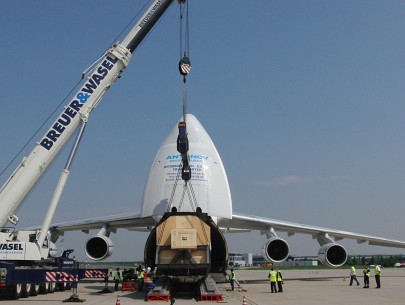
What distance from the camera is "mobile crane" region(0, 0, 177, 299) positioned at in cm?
1543

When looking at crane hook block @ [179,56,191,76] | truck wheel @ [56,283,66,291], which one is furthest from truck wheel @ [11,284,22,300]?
crane hook block @ [179,56,191,76]

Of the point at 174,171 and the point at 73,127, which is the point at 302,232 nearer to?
the point at 174,171

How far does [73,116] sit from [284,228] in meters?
13.1

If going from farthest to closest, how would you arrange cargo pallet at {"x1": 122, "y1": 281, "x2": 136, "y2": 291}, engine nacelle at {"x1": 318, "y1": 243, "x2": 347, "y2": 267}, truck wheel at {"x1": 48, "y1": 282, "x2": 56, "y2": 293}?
engine nacelle at {"x1": 318, "y1": 243, "x2": 347, "y2": 267}
cargo pallet at {"x1": 122, "y1": 281, "x2": 136, "y2": 291}
truck wheel at {"x1": 48, "y1": 282, "x2": 56, "y2": 293}

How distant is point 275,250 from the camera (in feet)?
72.9

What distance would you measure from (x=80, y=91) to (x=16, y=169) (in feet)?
10.7

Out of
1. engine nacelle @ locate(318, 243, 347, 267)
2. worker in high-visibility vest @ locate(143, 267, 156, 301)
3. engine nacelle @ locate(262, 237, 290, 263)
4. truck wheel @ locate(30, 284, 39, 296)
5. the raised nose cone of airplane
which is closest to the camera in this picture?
truck wheel @ locate(30, 284, 39, 296)

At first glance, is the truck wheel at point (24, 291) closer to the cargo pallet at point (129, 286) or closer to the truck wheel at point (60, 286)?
the truck wheel at point (60, 286)

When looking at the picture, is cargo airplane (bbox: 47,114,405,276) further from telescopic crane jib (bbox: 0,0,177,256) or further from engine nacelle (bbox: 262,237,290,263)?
telescopic crane jib (bbox: 0,0,177,256)

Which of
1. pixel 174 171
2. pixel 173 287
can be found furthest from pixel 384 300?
pixel 174 171

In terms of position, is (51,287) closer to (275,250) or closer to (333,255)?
(275,250)

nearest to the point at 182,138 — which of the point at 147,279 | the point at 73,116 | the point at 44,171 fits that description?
the point at 73,116

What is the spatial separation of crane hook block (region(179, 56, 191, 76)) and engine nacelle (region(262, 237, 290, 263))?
855 centimetres

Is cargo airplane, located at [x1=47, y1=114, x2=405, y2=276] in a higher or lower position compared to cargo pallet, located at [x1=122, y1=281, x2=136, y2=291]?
higher
